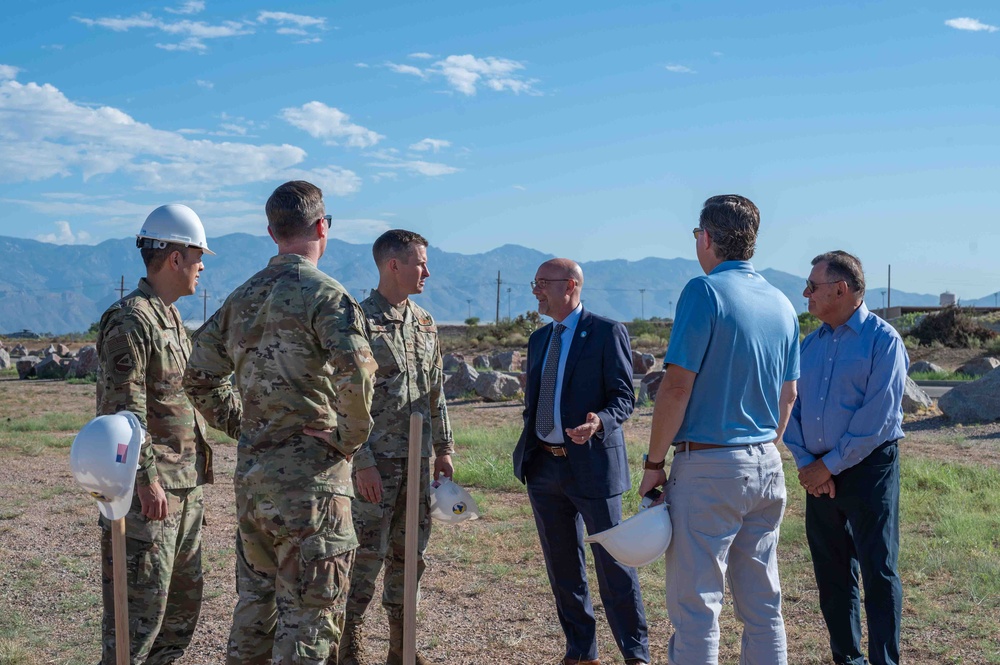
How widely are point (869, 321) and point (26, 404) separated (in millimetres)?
18021

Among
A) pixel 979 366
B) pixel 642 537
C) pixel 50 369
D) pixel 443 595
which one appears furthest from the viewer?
pixel 50 369

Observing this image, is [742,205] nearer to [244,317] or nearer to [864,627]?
[244,317]

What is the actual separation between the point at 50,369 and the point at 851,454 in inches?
1007

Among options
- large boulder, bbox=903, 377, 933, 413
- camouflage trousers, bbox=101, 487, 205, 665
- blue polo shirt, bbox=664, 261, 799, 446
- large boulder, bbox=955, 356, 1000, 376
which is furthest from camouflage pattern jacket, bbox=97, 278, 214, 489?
large boulder, bbox=955, 356, 1000, 376

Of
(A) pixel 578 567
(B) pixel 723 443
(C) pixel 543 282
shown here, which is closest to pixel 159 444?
(C) pixel 543 282

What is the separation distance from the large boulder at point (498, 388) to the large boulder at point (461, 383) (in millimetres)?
428

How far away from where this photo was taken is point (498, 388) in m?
18.6

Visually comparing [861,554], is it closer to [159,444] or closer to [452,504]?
[452,504]

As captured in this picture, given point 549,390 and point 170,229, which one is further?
point 549,390

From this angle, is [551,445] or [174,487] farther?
[551,445]

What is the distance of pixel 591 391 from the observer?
183 inches

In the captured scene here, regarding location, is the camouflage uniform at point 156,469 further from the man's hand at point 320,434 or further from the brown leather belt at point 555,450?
the brown leather belt at point 555,450

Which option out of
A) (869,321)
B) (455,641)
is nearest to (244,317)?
(455,641)

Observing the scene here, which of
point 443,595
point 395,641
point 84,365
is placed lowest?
point 443,595
